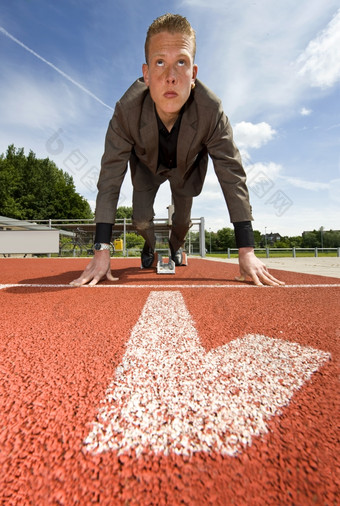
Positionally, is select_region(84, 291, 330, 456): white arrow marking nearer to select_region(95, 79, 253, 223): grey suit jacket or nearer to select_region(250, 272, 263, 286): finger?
select_region(250, 272, 263, 286): finger

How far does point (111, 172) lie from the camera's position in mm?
2004

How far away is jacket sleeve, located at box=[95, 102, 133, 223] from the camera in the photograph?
1.97m

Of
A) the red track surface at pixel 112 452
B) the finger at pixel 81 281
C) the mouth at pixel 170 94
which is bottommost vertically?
the red track surface at pixel 112 452

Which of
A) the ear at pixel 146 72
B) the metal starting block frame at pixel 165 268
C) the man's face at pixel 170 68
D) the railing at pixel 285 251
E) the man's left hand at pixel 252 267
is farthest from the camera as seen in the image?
the railing at pixel 285 251

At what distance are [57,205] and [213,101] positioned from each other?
35395 mm

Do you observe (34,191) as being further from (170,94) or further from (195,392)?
(195,392)

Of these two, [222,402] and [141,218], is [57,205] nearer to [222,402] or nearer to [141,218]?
[141,218]

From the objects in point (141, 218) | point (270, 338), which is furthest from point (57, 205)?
point (270, 338)

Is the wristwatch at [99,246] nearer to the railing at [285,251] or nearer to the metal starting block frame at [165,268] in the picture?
the metal starting block frame at [165,268]

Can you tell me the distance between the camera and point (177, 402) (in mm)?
445

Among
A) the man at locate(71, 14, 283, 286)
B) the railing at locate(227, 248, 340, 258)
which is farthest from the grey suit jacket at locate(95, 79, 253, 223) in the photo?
the railing at locate(227, 248, 340, 258)

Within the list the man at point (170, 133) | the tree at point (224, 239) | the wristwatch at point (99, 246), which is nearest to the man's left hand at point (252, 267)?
the man at point (170, 133)

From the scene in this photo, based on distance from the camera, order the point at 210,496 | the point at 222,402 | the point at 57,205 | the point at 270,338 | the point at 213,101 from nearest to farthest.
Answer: the point at 210,496 → the point at 222,402 → the point at 270,338 → the point at 213,101 → the point at 57,205

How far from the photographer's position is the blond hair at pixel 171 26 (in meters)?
1.64
